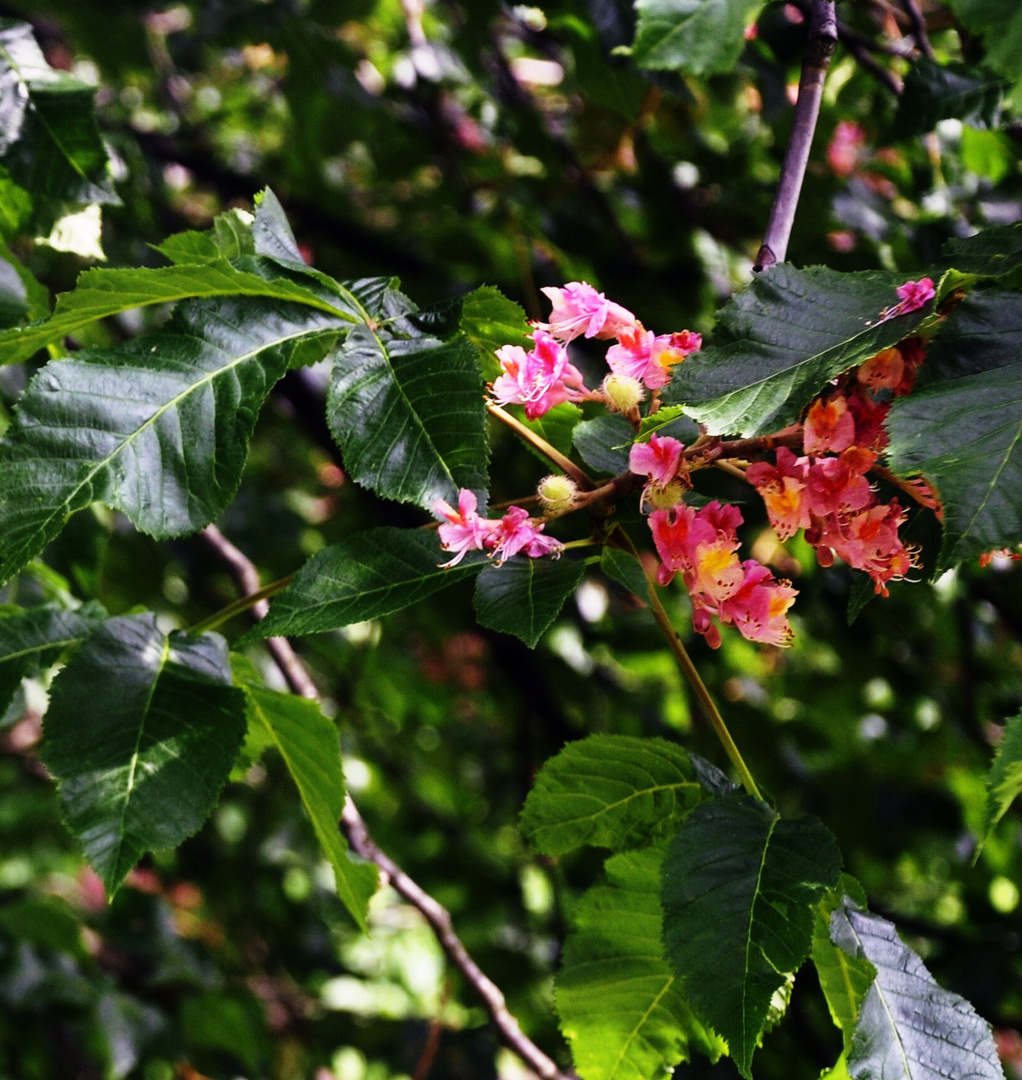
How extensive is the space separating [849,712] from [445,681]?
3.81 ft

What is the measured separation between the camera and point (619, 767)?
87cm

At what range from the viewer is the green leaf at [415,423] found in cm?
75

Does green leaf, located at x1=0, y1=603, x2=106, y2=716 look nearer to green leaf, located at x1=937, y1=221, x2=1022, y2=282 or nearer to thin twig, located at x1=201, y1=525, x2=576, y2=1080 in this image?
thin twig, located at x1=201, y1=525, x2=576, y2=1080

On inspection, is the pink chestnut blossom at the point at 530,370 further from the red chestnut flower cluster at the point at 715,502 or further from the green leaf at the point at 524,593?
the green leaf at the point at 524,593

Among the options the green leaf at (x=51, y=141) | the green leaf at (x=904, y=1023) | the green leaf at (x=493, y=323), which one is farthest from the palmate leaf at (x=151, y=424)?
the green leaf at (x=904, y=1023)

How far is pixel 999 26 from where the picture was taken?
1.82ft

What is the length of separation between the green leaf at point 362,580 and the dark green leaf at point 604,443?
0.37 ft

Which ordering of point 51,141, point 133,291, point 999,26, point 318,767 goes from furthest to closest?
point 51,141 → point 318,767 → point 133,291 → point 999,26

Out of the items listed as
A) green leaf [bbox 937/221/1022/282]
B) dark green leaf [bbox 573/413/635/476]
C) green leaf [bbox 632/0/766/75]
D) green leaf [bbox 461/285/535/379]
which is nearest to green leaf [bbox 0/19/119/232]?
green leaf [bbox 461/285/535/379]

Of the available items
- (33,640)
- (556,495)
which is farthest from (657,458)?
(33,640)

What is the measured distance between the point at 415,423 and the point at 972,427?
0.36 meters

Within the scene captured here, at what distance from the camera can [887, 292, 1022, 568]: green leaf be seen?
57cm

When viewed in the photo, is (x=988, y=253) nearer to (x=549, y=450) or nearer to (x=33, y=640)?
(x=549, y=450)

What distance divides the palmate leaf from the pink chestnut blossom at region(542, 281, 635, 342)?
181 millimetres
